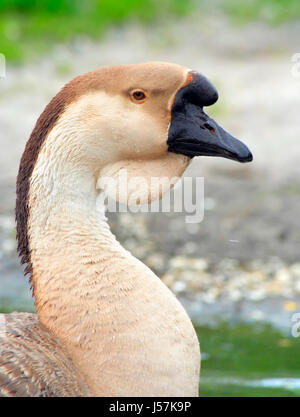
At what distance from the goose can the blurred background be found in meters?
1.96

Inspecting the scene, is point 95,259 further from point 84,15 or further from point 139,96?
point 84,15

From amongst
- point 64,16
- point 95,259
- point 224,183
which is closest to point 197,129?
point 95,259

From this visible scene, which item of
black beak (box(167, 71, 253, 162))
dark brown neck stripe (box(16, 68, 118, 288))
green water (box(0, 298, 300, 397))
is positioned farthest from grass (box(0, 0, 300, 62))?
black beak (box(167, 71, 253, 162))

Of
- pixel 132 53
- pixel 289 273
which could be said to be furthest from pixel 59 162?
pixel 132 53

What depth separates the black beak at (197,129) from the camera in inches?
140

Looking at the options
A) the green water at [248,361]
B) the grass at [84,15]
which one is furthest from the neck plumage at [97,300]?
the grass at [84,15]

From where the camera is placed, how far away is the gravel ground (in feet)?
24.1

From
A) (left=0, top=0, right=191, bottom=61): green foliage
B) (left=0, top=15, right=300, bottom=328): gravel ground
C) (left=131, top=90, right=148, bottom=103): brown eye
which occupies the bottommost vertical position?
(left=131, top=90, right=148, bottom=103): brown eye

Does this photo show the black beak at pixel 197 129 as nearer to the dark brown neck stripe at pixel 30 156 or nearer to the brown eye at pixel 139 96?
the brown eye at pixel 139 96

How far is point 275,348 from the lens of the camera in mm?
6195

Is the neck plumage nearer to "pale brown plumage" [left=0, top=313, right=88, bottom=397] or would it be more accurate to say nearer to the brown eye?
"pale brown plumage" [left=0, top=313, right=88, bottom=397]

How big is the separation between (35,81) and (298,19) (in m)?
5.66

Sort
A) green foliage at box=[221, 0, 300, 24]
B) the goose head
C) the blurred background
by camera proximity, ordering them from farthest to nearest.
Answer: green foliage at box=[221, 0, 300, 24] → the blurred background → the goose head

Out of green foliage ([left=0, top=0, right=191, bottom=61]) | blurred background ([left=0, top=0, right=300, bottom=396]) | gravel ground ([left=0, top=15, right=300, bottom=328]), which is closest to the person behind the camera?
blurred background ([left=0, top=0, right=300, bottom=396])
